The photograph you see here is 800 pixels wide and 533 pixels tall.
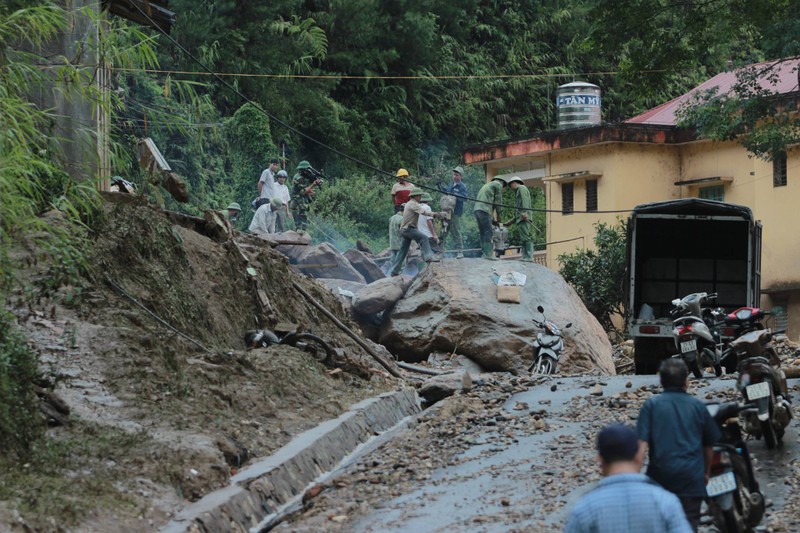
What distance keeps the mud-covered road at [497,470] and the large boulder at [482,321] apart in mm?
6879

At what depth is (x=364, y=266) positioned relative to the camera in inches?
1188

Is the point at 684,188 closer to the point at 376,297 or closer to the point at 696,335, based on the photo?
the point at 376,297

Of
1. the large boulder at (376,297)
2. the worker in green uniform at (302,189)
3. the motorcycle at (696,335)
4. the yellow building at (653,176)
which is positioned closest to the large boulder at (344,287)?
the large boulder at (376,297)

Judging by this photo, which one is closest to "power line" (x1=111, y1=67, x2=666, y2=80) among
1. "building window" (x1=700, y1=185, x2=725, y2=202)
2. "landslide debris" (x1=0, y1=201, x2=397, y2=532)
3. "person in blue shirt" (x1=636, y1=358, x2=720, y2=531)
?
"building window" (x1=700, y1=185, x2=725, y2=202)

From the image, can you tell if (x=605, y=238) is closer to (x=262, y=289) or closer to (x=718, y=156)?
(x=718, y=156)

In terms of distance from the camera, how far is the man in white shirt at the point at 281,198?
1131 inches

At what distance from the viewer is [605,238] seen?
3641cm

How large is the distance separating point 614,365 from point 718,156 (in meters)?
14.7

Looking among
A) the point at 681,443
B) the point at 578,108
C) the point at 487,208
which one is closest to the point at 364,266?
the point at 487,208

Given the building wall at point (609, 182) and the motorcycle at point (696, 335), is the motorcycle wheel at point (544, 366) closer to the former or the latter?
the motorcycle at point (696, 335)

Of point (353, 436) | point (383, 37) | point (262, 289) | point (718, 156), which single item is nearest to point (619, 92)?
point (383, 37)

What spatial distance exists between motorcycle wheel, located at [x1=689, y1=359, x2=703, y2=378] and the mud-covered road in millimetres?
137

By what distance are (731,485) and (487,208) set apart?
19.0 meters

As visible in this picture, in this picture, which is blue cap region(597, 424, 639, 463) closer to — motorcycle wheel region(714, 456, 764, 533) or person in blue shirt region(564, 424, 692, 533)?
person in blue shirt region(564, 424, 692, 533)
